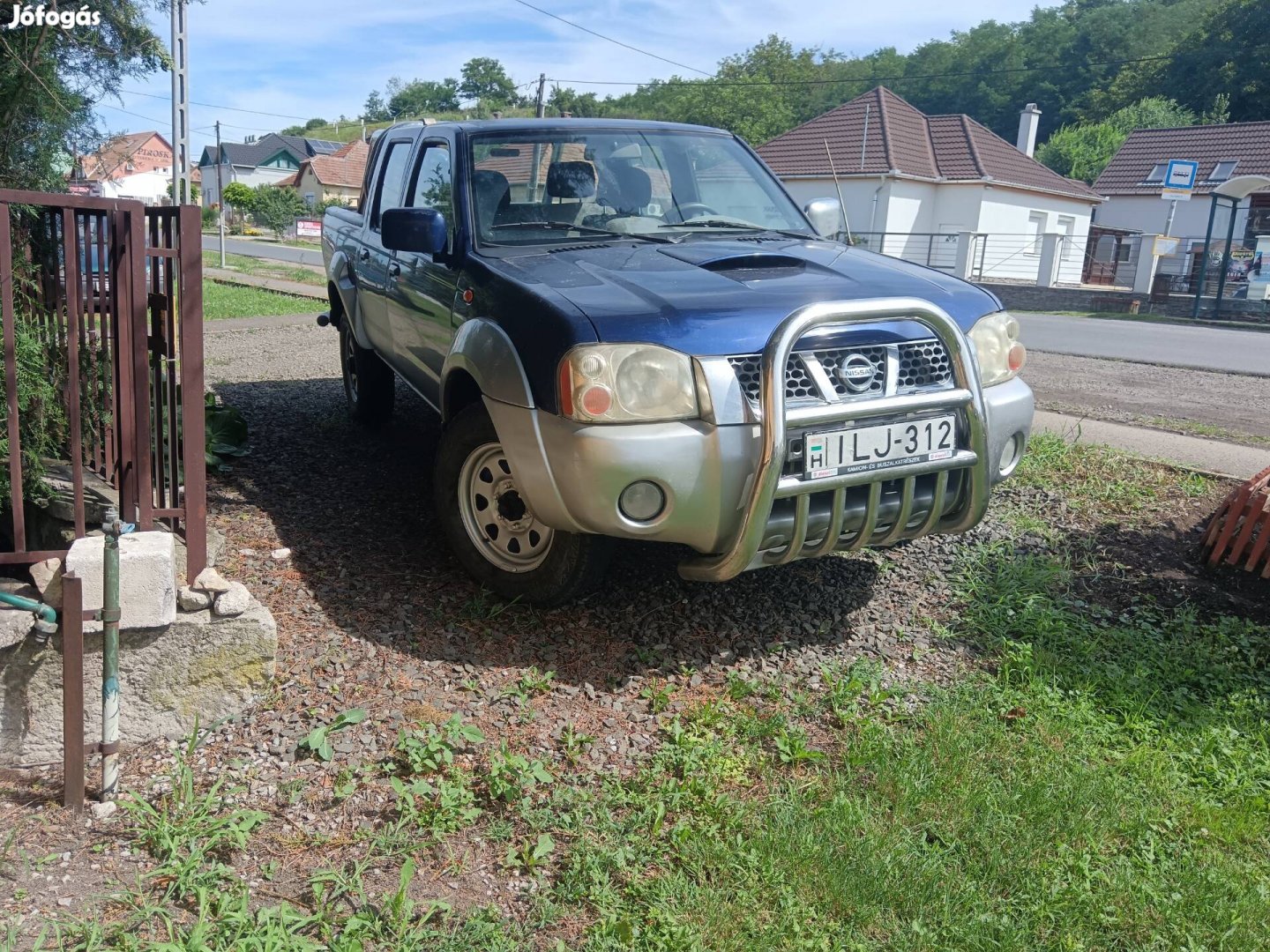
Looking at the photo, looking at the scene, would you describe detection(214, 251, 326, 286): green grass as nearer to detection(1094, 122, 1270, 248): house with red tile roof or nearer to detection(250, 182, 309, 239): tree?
detection(250, 182, 309, 239): tree

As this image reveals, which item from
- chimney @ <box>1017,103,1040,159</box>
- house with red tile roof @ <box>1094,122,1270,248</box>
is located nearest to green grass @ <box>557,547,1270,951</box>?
house with red tile roof @ <box>1094,122,1270,248</box>

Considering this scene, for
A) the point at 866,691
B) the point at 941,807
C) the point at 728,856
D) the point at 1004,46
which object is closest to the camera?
the point at 728,856

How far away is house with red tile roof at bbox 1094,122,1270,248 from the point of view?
148 ft

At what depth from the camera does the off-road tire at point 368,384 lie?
23.1 feet

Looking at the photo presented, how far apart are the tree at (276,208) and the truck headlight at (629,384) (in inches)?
2580

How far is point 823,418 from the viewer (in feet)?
11.5

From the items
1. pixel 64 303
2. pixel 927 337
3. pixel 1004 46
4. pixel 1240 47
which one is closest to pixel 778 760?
pixel 927 337

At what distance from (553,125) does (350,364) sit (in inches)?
118

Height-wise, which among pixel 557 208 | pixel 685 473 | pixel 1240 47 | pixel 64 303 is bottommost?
pixel 685 473

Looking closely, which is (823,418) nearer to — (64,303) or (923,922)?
(923,922)

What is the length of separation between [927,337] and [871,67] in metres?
91.8

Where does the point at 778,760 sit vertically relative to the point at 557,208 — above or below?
below

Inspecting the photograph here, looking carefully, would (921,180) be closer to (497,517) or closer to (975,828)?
(497,517)

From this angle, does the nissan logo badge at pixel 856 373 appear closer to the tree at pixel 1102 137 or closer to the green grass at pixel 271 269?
the green grass at pixel 271 269
